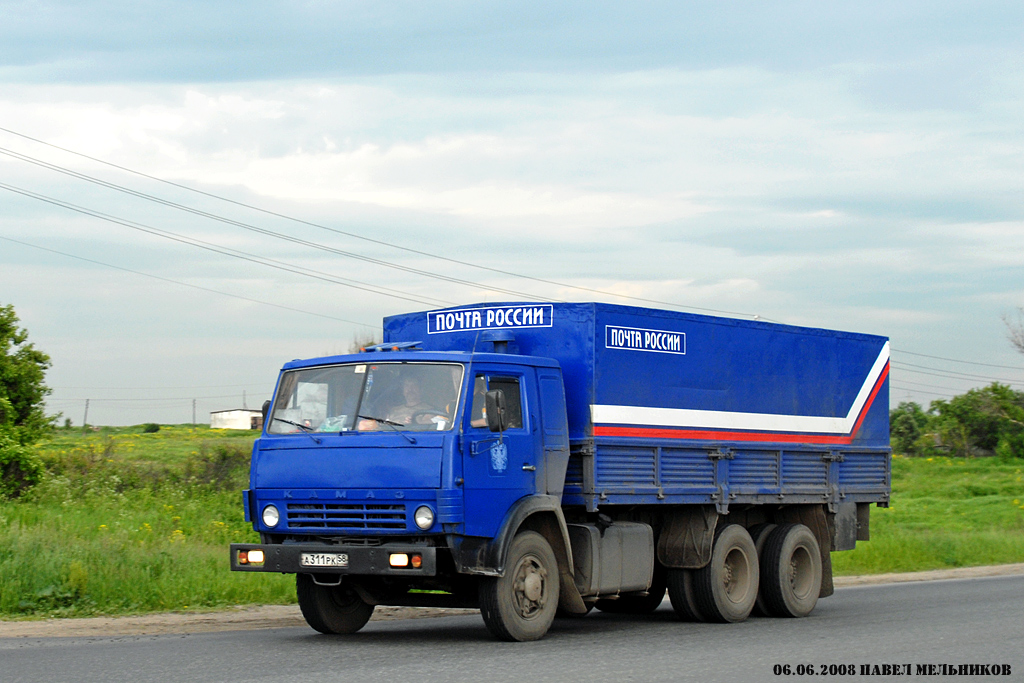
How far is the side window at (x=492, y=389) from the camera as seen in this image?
34.5 feet

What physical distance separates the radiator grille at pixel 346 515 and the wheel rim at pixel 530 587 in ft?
4.21

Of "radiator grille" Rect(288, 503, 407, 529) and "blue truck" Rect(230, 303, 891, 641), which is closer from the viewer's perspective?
"radiator grille" Rect(288, 503, 407, 529)

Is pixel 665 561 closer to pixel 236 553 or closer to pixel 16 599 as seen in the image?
pixel 236 553

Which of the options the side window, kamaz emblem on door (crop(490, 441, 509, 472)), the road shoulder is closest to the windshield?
the side window

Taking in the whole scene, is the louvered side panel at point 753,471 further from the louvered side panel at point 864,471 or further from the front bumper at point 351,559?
the front bumper at point 351,559

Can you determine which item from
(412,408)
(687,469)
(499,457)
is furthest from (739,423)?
(412,408)

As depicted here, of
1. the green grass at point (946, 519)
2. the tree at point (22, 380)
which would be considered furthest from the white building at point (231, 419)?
the tree at point (22, 380)

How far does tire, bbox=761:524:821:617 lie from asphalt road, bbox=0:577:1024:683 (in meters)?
0.57

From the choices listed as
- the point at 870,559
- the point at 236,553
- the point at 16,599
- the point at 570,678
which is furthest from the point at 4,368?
the point at 570,678

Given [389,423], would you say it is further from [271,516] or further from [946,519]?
[946,519]

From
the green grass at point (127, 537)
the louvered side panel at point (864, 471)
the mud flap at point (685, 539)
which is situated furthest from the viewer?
the louvered side panel at point (864, 471)

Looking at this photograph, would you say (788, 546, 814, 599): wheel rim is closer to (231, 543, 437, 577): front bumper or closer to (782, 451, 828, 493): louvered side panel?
(782, 451, 828, 493): louvered side panel

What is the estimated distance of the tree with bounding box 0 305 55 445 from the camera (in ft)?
81.3

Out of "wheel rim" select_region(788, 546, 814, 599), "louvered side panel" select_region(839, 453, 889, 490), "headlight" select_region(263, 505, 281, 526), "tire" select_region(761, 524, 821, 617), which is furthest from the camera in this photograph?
"louvered side panel" select_region(839, 453, 889, 490)
